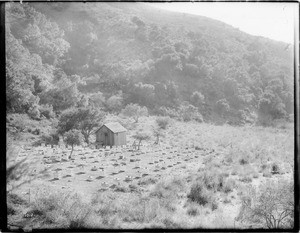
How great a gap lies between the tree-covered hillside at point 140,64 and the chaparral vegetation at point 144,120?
21mm

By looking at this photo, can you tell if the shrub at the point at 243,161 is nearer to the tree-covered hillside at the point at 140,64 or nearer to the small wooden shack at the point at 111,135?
the tree-covered hillside at the point at 140,64

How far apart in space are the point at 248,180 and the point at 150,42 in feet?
11.4

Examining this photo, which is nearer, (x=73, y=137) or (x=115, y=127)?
(x=73, y=137)

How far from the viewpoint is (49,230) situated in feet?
19.6

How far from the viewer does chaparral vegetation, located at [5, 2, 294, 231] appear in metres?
6.10

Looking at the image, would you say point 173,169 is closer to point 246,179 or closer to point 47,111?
point 246,179

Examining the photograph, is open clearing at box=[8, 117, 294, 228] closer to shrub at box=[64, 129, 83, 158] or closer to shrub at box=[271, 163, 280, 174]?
shrub at box=[271, 163, 280, 174]

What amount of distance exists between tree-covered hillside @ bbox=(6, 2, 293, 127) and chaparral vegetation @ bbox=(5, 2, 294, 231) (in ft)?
0.07

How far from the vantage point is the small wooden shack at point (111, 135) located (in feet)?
21.2

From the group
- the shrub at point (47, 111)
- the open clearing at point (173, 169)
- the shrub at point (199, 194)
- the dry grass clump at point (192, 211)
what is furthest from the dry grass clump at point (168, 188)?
the shrub at point (47, 111)

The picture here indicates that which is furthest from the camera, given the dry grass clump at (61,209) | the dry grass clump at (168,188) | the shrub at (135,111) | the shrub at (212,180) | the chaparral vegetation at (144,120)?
the shrub at (135,111)

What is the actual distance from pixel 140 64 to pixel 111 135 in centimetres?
158

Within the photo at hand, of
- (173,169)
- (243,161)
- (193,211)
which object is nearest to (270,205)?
(243,161)

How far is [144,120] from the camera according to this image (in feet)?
21.9
